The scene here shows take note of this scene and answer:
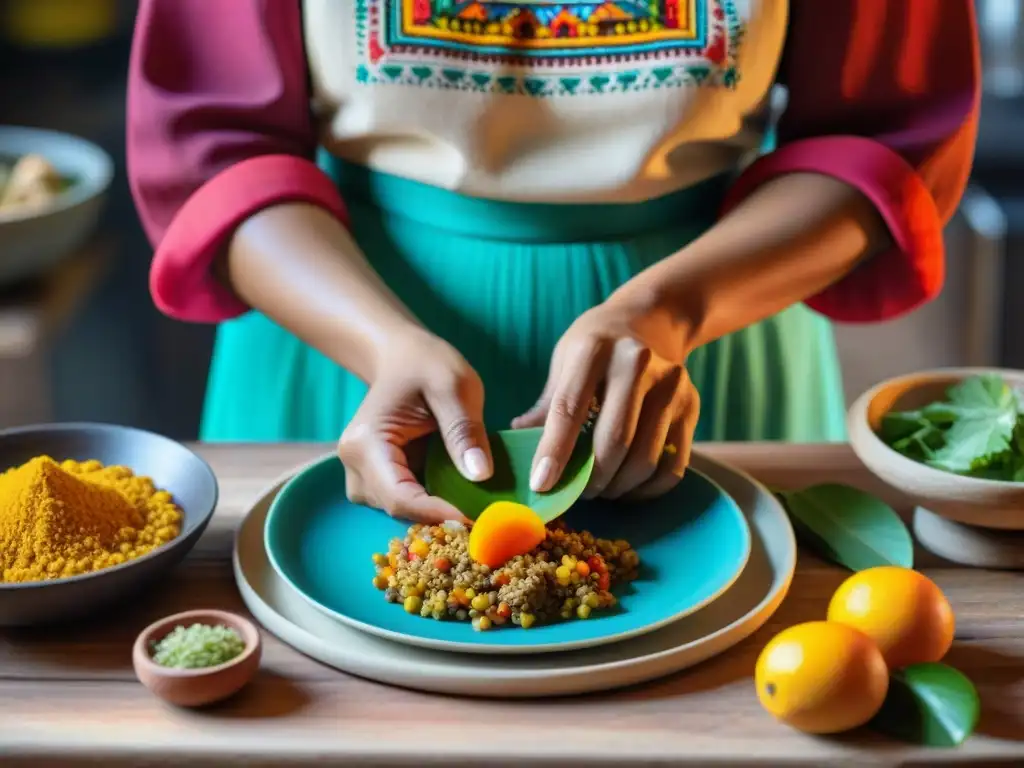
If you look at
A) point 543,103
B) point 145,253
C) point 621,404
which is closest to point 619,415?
point 621,404

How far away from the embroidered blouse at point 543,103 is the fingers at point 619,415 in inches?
9.5

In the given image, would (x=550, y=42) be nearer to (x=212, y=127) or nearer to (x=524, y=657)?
(x=212, y=127)

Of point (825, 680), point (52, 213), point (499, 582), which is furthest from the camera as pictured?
point (52, 213)

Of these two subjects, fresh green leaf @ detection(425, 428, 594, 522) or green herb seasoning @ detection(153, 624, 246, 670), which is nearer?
green herb seasoning @ detection(153, 624, 246, 670)

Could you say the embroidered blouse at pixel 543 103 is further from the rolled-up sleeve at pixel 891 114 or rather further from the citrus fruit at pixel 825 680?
the citrus fruit at pixel 825 680

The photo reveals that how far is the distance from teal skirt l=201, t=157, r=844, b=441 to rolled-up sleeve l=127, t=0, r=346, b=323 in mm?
90

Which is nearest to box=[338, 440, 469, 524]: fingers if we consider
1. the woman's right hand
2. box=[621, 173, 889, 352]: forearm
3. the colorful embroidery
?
the woman's right hand

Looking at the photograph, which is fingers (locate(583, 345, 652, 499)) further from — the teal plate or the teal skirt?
the teal skirt

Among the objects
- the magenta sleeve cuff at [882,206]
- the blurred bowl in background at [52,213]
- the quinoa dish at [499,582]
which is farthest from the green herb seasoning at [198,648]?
the blurred bowl in background at [52,213]

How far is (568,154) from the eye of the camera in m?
1.11

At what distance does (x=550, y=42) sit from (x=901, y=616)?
57 centimetres

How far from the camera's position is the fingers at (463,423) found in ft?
2.99

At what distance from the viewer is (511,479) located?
937 mm

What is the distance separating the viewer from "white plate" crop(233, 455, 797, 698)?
0.76m
